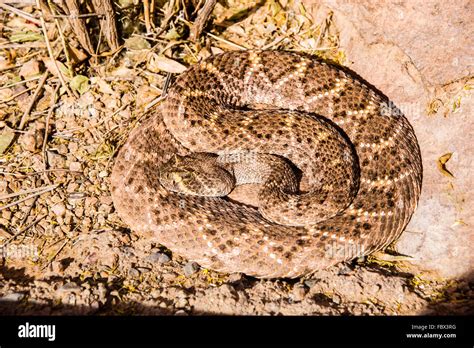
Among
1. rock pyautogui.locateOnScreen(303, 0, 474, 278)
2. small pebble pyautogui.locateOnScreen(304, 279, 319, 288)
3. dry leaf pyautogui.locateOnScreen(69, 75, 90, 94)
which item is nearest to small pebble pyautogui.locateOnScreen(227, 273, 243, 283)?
small pebble pyautogui.locateOnScreen(304, 279, 319, 288)

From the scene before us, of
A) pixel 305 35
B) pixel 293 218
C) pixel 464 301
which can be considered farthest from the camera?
pixel 305 35

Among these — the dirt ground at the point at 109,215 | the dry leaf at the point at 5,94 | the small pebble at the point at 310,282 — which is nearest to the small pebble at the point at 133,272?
the dirt ground at the point at 109,215

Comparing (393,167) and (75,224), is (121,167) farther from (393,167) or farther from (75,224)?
(393,167)

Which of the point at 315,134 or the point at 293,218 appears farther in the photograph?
the point at 315,134

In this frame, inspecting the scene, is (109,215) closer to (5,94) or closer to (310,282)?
(5,94)

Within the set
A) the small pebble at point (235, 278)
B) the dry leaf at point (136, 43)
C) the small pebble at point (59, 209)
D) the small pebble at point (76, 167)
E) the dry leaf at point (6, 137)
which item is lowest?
the small pebble at point (235, 278)

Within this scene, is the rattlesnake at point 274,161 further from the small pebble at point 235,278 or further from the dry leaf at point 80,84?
the dry leaf at point 80,84


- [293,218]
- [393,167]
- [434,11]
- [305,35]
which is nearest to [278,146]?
[293,218]

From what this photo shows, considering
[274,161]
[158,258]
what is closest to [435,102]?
[274,161]
